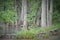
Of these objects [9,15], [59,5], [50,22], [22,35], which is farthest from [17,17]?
[59,5]

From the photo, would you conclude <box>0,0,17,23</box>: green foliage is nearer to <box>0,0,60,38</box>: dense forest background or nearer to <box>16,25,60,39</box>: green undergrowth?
<box>0,0,60,38</box>: dense forest background

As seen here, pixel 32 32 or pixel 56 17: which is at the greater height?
pixel 56 17

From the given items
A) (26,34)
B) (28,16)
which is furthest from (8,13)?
(26,34)

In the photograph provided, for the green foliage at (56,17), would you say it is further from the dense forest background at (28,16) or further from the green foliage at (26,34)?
the green foliage at (26,34)

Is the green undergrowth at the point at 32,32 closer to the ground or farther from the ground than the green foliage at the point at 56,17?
closer to the ground

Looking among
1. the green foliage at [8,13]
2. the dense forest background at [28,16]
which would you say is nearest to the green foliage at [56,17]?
the dense forest background at [28,16]

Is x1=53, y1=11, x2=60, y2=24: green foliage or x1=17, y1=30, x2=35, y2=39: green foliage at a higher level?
x1=53, y1=11, x2=60, y2=24: green foliage

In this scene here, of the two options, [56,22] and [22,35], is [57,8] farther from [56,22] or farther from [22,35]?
[22,35]

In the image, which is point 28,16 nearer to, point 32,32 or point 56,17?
point 32,32

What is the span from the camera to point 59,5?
2.50m

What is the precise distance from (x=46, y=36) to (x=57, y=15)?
38 centimetres

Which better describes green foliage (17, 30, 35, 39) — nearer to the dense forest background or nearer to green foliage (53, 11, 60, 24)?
the dense forest background

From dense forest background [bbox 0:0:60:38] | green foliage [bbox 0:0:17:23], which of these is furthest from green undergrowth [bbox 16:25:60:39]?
green foliage [bbox 0:0:17:23]

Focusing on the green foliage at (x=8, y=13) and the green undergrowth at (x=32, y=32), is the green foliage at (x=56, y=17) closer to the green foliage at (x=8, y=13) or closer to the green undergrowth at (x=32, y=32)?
the green undergrowth at (x=32, y=32)
